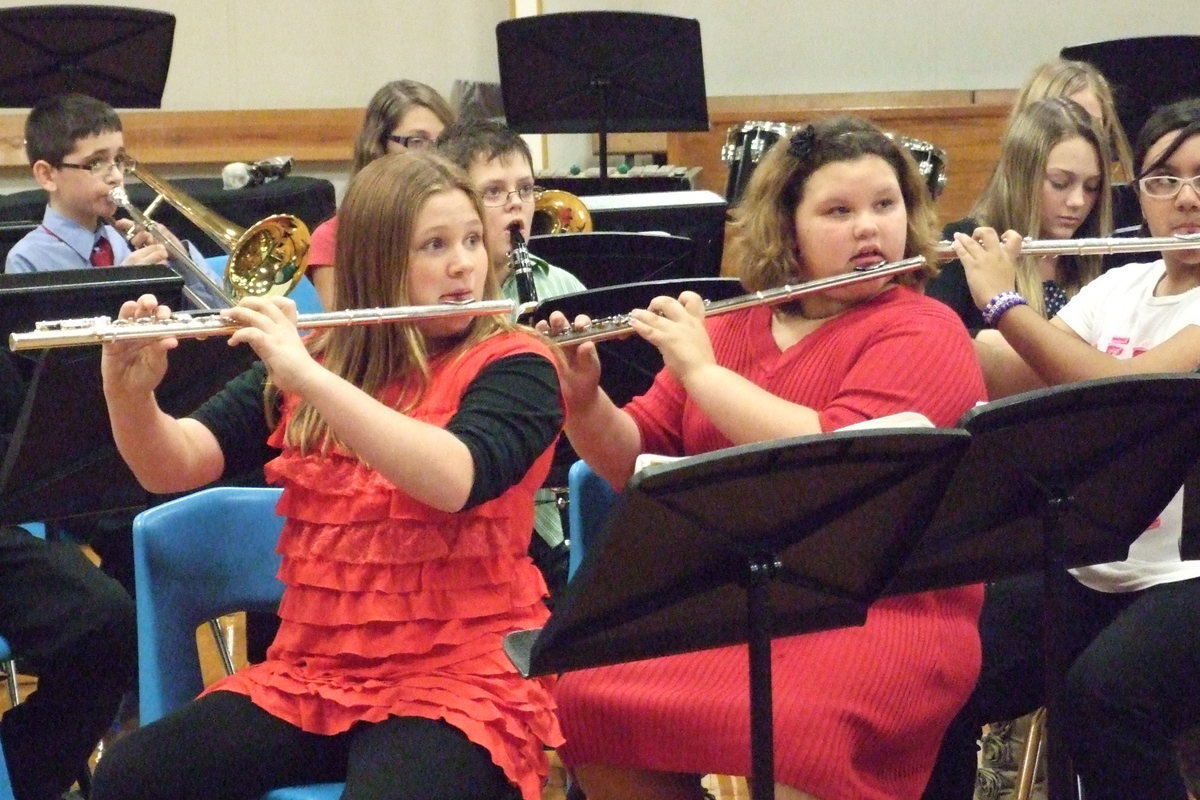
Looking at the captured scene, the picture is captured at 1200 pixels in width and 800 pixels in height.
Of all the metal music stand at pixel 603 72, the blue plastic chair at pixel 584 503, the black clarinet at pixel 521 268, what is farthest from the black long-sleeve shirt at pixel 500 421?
the metal music stand at pixel 603 72

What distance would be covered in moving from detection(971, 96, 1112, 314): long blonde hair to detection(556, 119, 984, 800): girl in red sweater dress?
670 millimetres

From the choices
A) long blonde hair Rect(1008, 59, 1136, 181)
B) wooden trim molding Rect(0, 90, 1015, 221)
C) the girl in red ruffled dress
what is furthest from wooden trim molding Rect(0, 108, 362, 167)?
the girl in red ruffled dress

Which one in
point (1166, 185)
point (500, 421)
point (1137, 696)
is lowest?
point (1137, 696)

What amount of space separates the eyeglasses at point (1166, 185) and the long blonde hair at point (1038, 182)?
36cm

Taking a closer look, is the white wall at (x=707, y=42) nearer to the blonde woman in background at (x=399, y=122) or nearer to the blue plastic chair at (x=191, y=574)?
the blonde woman in background at (x=399, y=122)

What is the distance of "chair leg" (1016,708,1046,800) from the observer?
2.40 meters

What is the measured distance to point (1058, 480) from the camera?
173 centimetres

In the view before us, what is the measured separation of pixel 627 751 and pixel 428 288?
63 cm

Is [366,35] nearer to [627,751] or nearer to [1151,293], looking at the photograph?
[1151,293]

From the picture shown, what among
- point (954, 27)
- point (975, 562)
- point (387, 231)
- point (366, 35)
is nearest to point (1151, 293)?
point (975, 562)

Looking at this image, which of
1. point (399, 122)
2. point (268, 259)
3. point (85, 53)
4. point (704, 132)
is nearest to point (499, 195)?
point (268, 259)

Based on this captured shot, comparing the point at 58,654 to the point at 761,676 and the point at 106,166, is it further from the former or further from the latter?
the point at 106,166

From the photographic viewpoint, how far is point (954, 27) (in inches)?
236

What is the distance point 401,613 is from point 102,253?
7.37 feet
